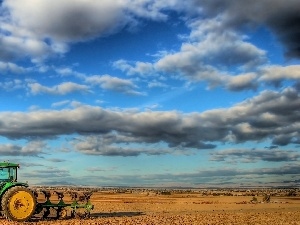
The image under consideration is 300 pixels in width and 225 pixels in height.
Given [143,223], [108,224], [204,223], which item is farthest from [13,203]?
[204,223]

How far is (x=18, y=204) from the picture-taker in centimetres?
2405

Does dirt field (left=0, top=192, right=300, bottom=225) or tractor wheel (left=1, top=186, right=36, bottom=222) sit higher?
tractor wheel (left=1, top=186, right=36, bottom=222)

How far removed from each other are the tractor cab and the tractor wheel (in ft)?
4.79

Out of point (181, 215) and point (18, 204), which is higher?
point (18, 204)

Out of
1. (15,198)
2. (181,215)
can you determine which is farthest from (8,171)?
(181,215)

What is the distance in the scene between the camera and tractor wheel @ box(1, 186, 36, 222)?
938 inches

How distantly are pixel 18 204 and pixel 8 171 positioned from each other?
100 inches

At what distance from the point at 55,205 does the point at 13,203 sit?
292cm

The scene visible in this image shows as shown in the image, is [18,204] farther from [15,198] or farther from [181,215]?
[181,215]

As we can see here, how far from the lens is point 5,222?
917 inches

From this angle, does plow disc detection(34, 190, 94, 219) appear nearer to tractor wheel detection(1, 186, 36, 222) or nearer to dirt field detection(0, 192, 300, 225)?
dirt field detection(0, 192, 300, 225)

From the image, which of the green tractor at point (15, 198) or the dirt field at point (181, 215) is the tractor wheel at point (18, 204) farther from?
the dirt field at point (181, 215)

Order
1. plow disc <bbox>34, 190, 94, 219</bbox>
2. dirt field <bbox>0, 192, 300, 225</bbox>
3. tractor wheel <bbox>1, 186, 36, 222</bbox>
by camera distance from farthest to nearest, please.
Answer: plow disc <bbox>34, 190, 94, 219</bbox>
dirt field <bbox>0, 192, 300, 225</bbox>
tractor wheel <bbox>1, 186, 36, 222</bbox>

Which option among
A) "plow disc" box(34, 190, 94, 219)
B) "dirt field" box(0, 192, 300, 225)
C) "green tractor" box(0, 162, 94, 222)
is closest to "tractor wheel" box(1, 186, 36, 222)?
"green tractor" box(0, 162, 94, 222)
